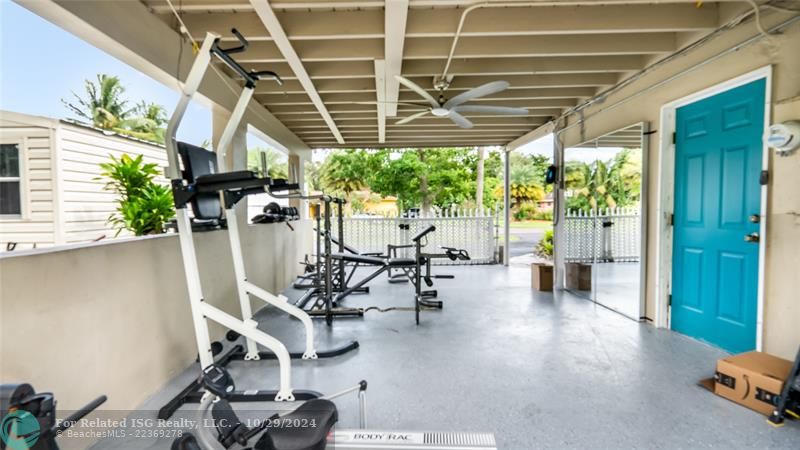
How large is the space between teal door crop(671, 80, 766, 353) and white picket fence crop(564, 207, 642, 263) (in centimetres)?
55

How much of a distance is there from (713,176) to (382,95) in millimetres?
3526

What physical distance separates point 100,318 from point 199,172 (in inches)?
40.6

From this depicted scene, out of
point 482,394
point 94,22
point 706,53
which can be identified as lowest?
point 482,394

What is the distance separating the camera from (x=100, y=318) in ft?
6.82

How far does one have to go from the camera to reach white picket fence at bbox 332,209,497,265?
28.0ft

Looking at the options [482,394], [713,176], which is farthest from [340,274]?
[713,176]

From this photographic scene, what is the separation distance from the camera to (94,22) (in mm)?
2152

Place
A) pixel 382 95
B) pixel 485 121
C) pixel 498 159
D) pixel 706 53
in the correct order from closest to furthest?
pixel 706 53, pixel 382 95, pixel 485 121, pixel 498 159

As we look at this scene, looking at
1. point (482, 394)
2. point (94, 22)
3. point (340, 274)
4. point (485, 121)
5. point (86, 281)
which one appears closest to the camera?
point (86, 281)

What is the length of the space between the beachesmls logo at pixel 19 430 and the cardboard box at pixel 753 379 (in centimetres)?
355

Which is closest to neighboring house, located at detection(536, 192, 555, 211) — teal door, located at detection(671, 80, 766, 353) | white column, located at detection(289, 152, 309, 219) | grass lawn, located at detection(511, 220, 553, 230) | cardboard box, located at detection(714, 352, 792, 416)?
grass lawn, located at detection(511, 220, 553, 230)

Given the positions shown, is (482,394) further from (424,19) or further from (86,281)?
(424,19)

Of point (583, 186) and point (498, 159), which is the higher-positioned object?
point (498, 159)

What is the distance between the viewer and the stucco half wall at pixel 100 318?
1629 millimetres
